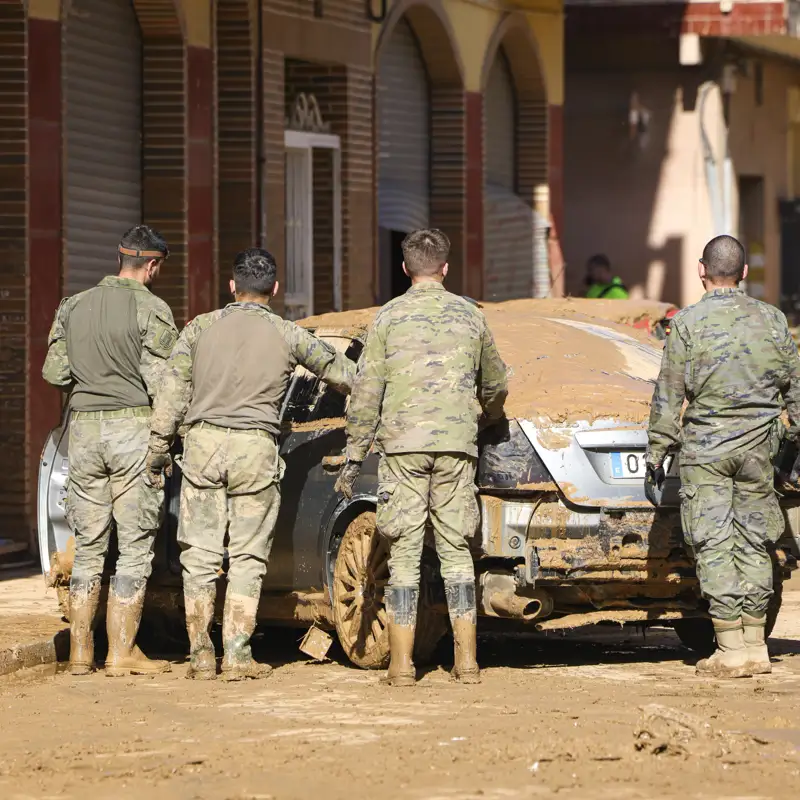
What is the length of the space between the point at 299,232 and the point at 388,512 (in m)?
9.31

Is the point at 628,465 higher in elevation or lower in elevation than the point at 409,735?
higher

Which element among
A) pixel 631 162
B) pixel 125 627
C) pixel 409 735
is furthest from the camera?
pixel 631 162

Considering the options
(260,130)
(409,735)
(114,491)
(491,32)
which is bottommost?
(409,735)

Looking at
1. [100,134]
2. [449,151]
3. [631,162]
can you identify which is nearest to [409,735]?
[100,134]

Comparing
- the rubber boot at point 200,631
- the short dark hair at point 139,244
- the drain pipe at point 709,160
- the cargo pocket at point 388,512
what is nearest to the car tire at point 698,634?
the cargo pocket at point 388,512

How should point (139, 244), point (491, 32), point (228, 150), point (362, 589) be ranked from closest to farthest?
1. point (362, 589)
2. point (139, 244)
3. point (228, 150)
4. point (491, 32)

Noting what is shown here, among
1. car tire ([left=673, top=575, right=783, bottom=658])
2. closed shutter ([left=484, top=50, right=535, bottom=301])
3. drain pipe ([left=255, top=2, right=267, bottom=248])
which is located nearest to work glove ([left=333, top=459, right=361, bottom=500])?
car tire ([left=673, top=575, right=783, bottom=658])

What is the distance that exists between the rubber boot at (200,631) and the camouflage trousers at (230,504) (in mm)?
46

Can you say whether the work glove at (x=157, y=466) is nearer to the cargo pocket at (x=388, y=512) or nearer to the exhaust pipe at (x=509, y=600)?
the cargo pocket at (x=388, y=512)

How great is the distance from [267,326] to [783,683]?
101 inches

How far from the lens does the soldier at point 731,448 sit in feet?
29.2

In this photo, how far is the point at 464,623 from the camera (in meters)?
8.70

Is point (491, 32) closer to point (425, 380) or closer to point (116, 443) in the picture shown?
point (116, 443)

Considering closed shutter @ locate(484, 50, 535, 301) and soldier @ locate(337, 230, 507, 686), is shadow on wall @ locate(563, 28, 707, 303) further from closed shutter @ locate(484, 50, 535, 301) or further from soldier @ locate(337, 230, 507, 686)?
soldier @ locate(337, 230, 507, 686)
